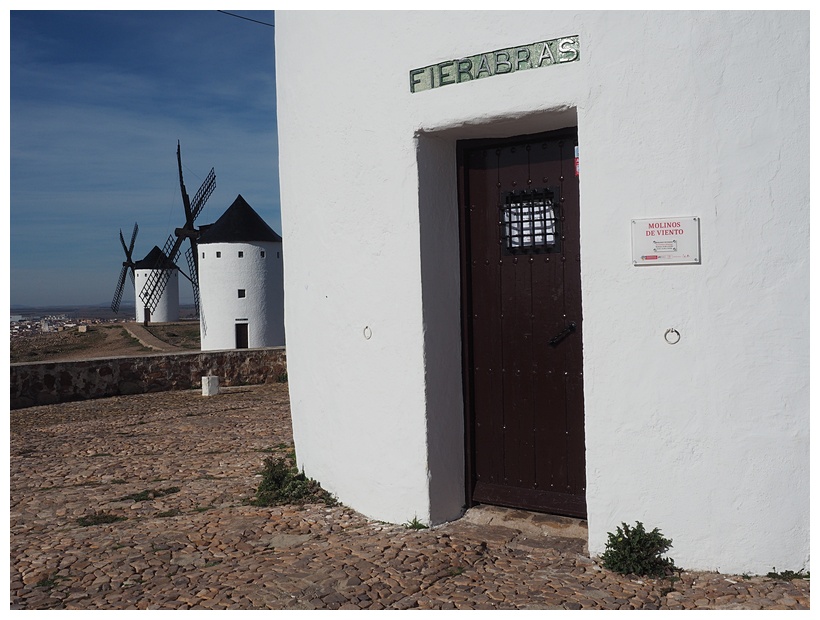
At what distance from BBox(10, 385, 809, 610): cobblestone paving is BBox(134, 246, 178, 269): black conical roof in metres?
39.6

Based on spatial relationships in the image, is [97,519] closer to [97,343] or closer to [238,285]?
[238,285]

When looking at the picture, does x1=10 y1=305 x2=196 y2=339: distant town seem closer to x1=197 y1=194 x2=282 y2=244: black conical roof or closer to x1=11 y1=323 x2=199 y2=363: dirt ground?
x1=11 y1=323 x2=199 y2=363: dirt ground

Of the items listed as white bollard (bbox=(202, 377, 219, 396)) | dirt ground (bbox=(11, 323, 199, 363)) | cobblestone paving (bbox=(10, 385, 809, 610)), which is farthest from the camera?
dirt ground (bbox=(11, 323, 199, 363))

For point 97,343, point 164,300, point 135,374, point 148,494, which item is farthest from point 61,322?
point 148,494

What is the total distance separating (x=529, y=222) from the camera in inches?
194

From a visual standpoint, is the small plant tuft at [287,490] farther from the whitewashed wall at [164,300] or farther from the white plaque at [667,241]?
the whitewashed wall at [164,300]

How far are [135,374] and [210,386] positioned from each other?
1509 mm

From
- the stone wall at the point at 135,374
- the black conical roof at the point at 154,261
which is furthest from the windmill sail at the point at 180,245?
the stone wall at the point at 135,374

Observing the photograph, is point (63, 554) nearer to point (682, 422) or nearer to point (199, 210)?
point (682, 422)

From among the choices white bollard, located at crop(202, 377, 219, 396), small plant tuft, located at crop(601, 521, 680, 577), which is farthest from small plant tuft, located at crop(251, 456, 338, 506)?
white bollard, located at crop(202, 377, 219, 396)

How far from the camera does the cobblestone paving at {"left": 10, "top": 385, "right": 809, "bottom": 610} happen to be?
3.88 m

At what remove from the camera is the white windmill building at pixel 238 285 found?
1084 inches

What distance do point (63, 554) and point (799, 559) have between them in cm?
409

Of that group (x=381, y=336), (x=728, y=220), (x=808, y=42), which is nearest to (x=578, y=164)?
(x=728, y=220)
